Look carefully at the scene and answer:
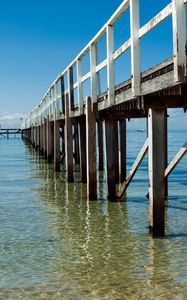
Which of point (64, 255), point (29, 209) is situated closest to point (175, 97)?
point (64, 255)

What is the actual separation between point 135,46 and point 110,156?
4.47m

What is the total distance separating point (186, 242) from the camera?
25.2 feet

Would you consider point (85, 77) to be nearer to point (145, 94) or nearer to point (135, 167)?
point (135, 167)

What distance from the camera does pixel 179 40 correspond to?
569 cm

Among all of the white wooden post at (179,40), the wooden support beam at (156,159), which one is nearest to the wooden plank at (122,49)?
the wooden support beam at (156,159)

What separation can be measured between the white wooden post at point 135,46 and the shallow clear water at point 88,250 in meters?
2.25

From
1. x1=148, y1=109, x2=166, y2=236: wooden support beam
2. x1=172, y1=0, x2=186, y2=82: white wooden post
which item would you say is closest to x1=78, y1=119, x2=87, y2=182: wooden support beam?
x1=148, y1=109, x2=166, y2=236: wooden support beam

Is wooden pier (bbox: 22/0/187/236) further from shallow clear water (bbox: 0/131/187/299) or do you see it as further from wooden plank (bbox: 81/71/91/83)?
shallow clear water (bbox: 0/131/187/299)

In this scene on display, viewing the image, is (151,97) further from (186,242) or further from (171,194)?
(171,194)

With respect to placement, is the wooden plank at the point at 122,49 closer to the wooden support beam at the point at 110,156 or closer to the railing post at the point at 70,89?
the wooden support beam at the point at 110,156

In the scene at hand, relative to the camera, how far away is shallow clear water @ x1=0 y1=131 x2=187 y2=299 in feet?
18.6

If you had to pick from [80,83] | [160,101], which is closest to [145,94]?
[160,101]

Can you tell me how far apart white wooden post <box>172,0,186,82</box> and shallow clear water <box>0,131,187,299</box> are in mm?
2283

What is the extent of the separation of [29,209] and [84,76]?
351 centimetres
